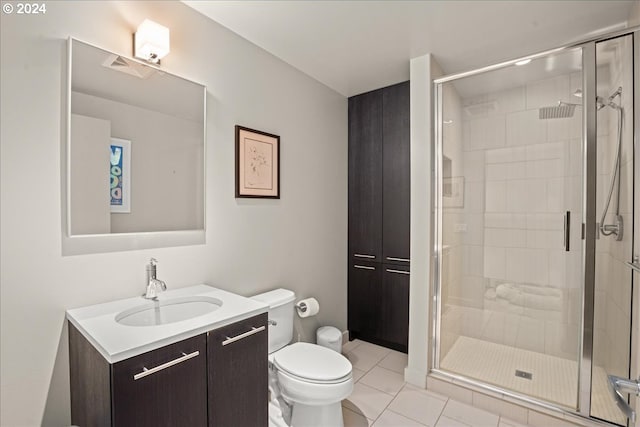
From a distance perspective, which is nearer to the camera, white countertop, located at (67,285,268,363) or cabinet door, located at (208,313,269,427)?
white countertop, located at (67,285,268,363)

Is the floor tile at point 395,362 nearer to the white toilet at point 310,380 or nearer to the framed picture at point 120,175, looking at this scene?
the white toilet at point 310,380

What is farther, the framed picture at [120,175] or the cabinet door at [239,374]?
the framed picture at [120,175]

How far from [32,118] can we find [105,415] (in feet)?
3.64

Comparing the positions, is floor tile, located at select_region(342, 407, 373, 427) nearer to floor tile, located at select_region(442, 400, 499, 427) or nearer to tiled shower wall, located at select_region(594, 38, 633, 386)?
floor tile, located at select_region(442, 400, 499, 427)

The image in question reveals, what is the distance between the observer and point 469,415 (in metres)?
1.93

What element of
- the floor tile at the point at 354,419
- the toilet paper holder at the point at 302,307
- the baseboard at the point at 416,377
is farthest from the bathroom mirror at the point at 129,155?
the baseboard at the point at 416,377

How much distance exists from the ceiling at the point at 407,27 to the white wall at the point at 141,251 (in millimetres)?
208

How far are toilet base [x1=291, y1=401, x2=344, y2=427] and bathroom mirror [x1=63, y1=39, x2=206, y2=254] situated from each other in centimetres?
110

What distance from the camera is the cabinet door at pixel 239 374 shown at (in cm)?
121

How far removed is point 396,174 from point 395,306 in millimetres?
1146

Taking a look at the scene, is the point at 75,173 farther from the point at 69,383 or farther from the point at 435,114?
the point at 435,114

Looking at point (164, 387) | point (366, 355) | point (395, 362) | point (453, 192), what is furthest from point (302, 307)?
point (453, 192)

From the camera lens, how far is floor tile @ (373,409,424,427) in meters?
1.83

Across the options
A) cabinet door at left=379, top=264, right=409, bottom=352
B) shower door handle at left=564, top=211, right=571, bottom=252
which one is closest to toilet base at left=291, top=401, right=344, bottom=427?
cabinet door at left=379, top=264, right=409, bottom=352
